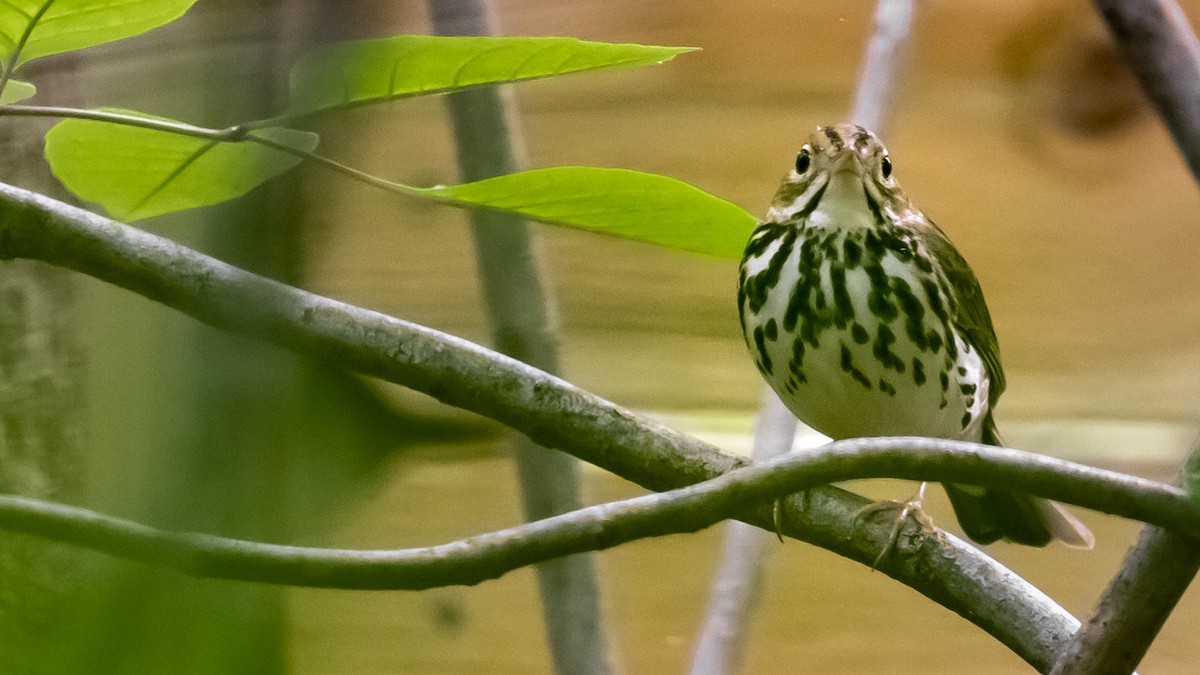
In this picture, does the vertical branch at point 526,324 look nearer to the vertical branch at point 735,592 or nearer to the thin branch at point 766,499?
the vertical branch at point 735,592

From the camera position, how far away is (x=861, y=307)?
1.65 feet

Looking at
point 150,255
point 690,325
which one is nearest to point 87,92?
point 150,255

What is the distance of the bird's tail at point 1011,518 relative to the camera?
23.5 inches

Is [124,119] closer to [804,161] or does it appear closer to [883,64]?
[804,161]

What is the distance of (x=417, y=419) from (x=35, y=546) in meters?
0.04

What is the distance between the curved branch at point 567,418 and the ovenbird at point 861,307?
0.11m

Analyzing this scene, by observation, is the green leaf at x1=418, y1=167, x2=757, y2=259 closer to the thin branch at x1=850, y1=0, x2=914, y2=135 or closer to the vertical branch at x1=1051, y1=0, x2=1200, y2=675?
the vertical branch at x1=1051, y1=0, x2=1200, y2=675

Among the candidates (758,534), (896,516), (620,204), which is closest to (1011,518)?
(758,534)

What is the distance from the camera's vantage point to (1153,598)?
0.99ft

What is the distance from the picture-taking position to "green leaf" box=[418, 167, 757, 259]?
1.00ft

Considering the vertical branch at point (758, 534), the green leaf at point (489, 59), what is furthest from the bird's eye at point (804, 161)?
the green leaf at point (489, 59)

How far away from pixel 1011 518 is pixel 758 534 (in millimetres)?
132

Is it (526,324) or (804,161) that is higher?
(804,161)

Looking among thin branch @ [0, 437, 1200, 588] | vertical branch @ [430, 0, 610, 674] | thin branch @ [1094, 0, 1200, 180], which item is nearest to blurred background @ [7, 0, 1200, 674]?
vertical branch @ [430, 0, 610, 674]
